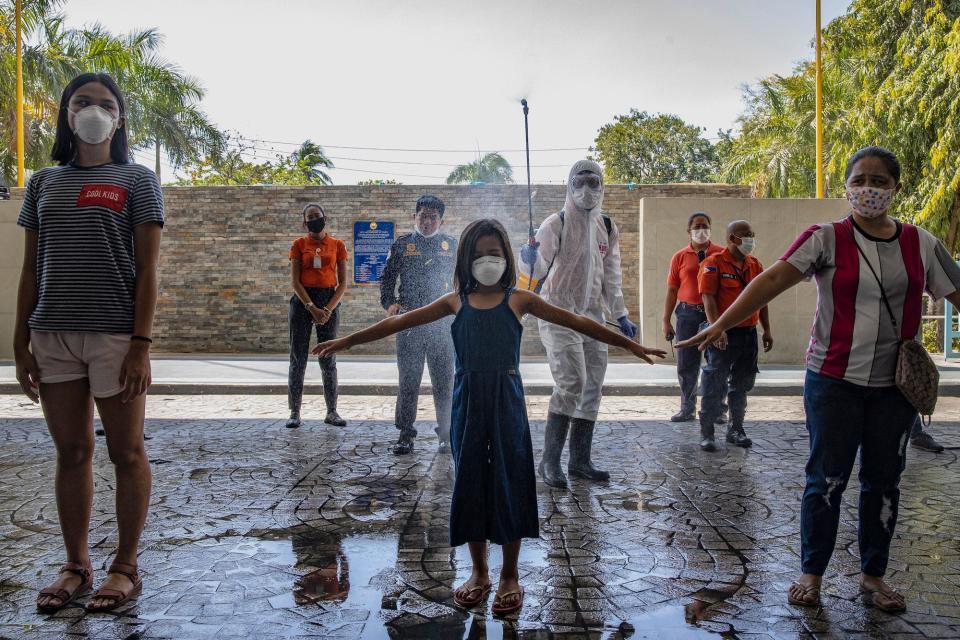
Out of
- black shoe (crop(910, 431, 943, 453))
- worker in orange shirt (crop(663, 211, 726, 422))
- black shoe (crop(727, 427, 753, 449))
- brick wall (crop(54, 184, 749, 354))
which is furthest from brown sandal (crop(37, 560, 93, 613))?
brick wall (crop(54, 184, 749, 354))

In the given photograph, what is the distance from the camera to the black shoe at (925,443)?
20.6 ft

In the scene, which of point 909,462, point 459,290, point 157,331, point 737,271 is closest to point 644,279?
point 737,271

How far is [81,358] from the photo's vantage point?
10.3ft

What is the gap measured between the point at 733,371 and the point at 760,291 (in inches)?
139

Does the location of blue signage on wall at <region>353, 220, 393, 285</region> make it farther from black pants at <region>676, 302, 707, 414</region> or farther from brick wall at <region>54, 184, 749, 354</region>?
black pants at <region>676, 302, 707, 414</region>

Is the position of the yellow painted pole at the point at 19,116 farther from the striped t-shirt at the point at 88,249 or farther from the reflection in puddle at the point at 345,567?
the reflection in puddle at the point at 345,567

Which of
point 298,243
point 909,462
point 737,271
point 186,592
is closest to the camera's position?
point 186,592

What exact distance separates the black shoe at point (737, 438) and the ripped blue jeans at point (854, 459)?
333 cm

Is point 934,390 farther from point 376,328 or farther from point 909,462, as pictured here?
point 909,462

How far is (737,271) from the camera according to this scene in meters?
6.64

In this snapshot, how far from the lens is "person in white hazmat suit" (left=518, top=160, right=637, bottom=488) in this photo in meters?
5.17

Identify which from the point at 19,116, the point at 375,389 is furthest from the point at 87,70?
the point at 375,389

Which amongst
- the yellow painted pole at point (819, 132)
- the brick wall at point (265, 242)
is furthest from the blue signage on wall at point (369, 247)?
the yellow painted pole at point (819, 132)

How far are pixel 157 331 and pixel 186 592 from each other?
45.3 feet
